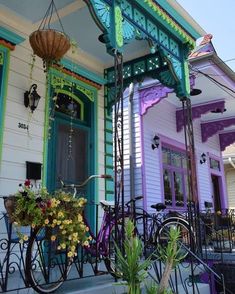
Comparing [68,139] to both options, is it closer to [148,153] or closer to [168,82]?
[168,82]

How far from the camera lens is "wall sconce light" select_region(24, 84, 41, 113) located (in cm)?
481

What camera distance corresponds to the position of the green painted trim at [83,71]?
5660 mm

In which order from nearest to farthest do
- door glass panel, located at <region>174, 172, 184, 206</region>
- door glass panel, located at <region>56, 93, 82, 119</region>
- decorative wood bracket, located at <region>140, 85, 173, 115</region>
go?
door glass panel, located at <region>56, 93, 82, 119</region>, decorative wood bracket, located at <region>140, 85, 173, 115</region>, door glass panel, located at <region>174, 172, 184, 206</region>

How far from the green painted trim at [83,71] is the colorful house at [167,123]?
5.76ft

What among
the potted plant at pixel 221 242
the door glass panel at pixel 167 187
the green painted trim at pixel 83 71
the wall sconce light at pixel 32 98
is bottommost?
the potted plant at pixel 221 242

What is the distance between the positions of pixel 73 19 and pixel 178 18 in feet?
5.91

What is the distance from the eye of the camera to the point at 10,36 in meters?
4.67

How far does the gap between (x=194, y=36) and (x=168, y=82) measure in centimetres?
105

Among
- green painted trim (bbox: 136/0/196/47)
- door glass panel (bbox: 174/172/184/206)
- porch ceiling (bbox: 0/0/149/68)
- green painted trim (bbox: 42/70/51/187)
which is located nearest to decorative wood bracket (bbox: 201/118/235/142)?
door glass panel (bbox: 174/172/184/206)

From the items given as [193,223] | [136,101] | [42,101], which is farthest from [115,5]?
[136,101]

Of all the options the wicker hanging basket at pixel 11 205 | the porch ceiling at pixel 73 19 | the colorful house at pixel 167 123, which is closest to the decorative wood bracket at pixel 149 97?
the colorful house at pixel 167 123

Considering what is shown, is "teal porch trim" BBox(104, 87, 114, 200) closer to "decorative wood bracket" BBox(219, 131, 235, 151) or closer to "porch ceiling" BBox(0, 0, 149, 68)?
"porch ceiling" BBox(0, 0, 149, 68)

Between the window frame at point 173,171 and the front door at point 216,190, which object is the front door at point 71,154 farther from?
the front door at point 216,190

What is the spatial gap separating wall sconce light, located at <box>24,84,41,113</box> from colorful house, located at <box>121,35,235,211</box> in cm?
350
